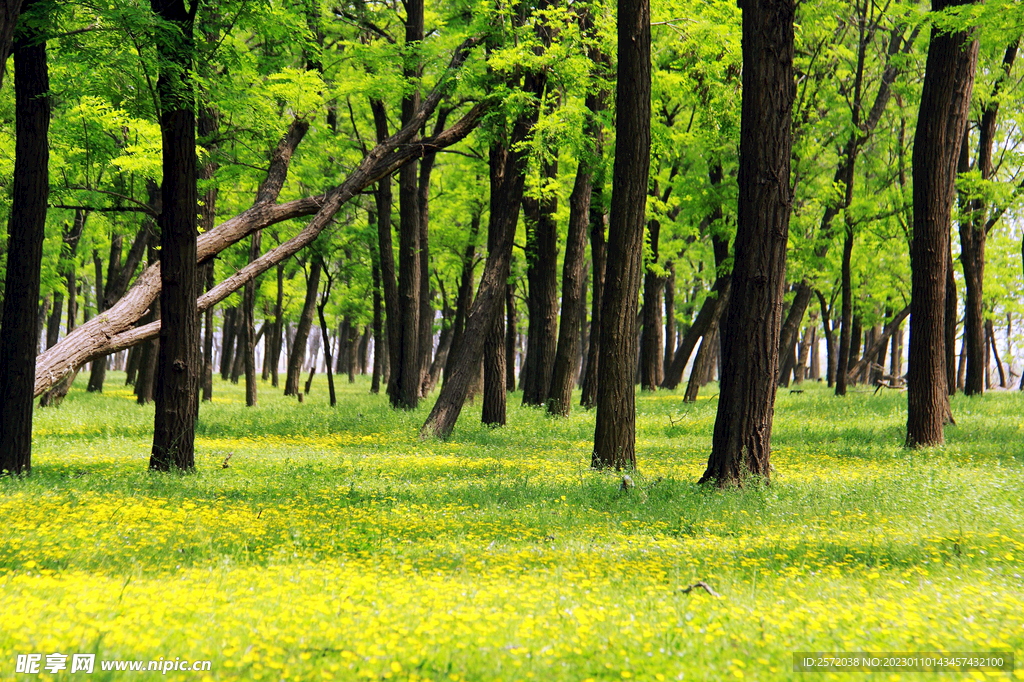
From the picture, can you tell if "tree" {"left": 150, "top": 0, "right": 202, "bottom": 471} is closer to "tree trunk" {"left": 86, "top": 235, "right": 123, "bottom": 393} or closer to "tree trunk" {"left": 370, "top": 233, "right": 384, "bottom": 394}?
"tree trunk" {"left": 86, "top": 235, "right": 123, "bottom": 393}

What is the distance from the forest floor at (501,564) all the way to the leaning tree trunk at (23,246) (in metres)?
1.00

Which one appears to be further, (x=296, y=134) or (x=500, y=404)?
(x=500, y=404)

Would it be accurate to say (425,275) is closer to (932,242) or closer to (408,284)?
(408,284)

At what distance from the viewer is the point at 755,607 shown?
4.70 meters

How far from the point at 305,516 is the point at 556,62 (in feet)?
31.5

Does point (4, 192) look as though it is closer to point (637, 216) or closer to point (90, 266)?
point (637, 216)

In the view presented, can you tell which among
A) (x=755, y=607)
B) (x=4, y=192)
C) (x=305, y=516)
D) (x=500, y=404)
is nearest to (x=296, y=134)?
(x=4, y=192)

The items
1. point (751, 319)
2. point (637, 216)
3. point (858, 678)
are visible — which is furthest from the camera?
point (637, 216)

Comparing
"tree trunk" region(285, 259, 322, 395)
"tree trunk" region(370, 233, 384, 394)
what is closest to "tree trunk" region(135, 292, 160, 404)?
"tree trunk" region(285, 259, 322, 395)

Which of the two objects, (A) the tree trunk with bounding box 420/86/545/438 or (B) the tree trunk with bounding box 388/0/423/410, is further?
(B) the tree trunk with bounding box 388/0/423/410

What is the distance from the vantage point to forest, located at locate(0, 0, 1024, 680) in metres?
4.44

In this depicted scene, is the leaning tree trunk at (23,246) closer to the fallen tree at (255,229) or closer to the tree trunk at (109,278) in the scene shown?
the fallen tree at (255,229)

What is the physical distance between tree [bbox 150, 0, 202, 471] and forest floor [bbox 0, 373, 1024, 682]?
2.15 feet

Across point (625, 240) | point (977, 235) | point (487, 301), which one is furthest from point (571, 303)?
point (977, 235)
